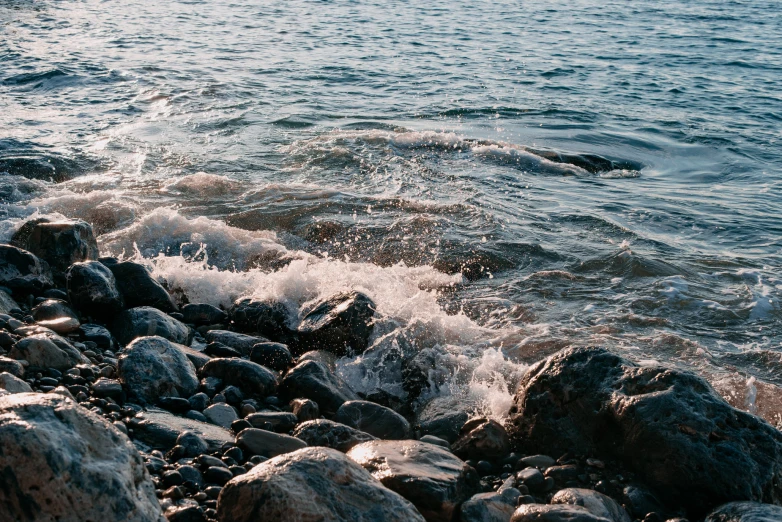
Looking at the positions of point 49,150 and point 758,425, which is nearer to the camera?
point 758,425

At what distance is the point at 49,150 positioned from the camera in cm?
1040

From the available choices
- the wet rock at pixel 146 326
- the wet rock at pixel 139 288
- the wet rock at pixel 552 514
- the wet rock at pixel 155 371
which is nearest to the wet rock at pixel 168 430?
the wet rock at pixel 155 371

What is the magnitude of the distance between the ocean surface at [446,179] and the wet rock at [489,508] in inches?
47.4

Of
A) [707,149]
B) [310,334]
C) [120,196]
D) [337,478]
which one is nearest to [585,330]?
[310,334]

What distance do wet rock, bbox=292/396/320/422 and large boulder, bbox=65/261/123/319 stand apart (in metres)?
1.89

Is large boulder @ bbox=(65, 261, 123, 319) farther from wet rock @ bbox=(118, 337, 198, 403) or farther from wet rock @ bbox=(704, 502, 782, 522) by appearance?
wet rock @ bbox=(704, 502, 782, 522)

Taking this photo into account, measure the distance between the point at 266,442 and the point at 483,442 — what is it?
1.31 metres

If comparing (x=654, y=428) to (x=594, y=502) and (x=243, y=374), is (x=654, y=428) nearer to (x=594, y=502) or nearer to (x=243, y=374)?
(x=594, y=502)

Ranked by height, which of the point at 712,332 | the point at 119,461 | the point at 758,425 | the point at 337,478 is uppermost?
the point at 119,461

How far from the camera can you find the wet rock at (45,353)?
14.5 ft

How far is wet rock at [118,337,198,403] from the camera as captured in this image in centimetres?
448

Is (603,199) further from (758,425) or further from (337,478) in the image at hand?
(337,478)

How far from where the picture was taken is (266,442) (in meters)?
3.99

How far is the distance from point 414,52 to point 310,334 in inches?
542
